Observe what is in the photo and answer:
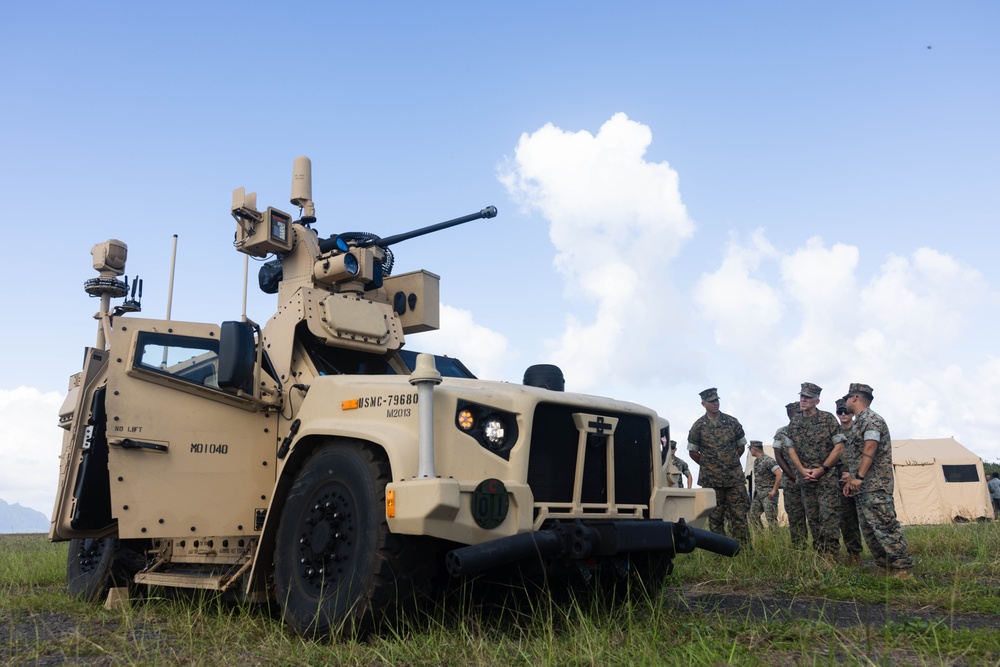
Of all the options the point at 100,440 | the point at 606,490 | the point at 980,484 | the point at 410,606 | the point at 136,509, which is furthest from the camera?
the point at 980,484

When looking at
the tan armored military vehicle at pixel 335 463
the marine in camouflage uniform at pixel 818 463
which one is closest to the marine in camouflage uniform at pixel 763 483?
the marine in camouflage uniform at pixel 818 463

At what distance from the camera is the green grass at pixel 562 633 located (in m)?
3.59

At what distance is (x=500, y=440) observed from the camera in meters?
4.29

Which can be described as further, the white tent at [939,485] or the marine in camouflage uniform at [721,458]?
the white tent at [939,485]

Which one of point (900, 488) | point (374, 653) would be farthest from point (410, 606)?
point (900, 488)

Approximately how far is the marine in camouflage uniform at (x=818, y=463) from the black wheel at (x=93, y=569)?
6151mm

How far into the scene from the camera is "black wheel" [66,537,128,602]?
255 inches

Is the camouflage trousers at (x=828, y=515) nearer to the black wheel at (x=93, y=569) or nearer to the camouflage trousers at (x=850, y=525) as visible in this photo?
the camouflage trousers at (x=850, y=525)

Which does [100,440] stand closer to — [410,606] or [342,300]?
[342,300]

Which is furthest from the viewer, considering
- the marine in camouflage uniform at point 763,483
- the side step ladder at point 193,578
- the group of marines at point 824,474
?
the marine in camouflage uniform at point 763,483

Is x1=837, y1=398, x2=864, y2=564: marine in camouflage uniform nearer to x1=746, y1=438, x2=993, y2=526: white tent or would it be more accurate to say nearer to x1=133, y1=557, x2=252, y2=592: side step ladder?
x1=133, y1=557, x2=252, y2=592: side step ladder

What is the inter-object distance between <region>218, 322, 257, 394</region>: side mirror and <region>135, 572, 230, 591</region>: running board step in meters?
1.24

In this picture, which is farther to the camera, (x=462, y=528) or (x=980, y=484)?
(x=980, y=484)

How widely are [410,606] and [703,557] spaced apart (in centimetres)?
465
